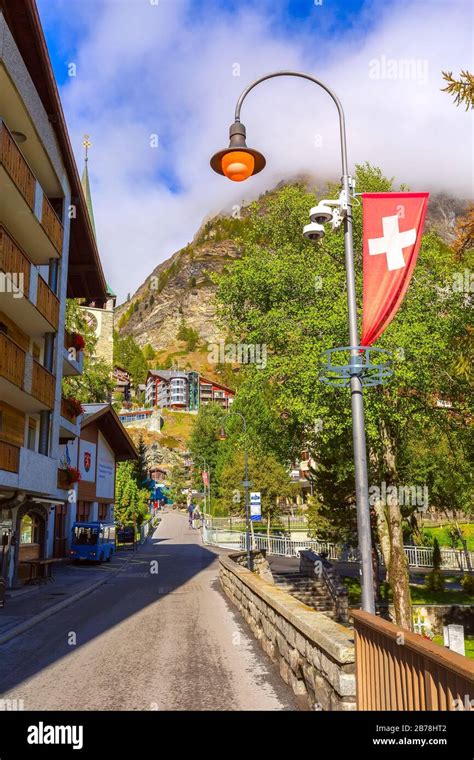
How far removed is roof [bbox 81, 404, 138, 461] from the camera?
120 ft

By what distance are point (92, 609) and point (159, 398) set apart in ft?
Answer: 554

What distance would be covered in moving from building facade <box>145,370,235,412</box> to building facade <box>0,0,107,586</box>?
14682 centimetres

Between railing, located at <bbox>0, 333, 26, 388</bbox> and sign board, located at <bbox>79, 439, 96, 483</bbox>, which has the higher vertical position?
railing, located at <bbox>0, 333, 26, 388</bbox>

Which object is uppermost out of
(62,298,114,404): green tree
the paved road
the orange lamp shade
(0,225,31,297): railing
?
(62,298,114,404): green tree

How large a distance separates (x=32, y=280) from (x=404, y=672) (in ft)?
54.6

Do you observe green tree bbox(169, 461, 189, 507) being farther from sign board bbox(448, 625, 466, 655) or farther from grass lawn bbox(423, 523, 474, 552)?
sign board bbox(448, 625, 466, 655)

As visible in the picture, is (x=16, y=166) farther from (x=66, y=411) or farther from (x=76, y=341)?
(x=66, y=411)

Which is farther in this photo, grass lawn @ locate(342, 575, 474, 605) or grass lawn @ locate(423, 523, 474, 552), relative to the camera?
grass lawn @ locate(423, 523, 474, 552)

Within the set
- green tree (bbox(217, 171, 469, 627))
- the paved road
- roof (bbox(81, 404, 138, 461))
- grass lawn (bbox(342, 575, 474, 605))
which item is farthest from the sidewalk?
grass lawn (bbox(342, 575, 474, 605))

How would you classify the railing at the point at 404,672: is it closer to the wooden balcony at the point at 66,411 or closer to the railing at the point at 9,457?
the railing at the point at 9,457

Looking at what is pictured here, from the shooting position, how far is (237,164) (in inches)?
303

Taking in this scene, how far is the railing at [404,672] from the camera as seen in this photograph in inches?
130

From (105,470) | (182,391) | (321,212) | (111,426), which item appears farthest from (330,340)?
(182,391)
